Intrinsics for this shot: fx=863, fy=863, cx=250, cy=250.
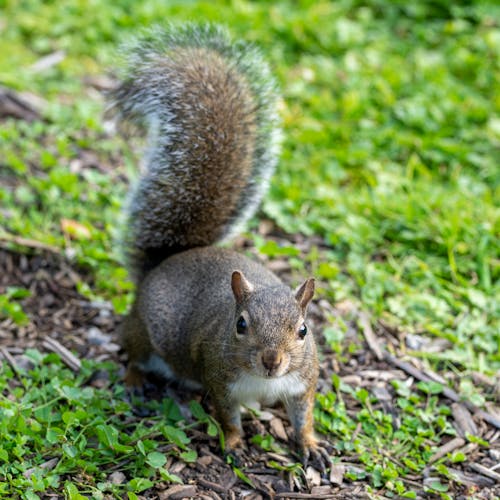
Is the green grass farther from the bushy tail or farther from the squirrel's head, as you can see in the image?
the squirrel's head

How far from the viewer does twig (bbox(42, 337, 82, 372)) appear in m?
3.30

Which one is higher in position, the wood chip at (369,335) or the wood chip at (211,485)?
the wood chip at (369,335)

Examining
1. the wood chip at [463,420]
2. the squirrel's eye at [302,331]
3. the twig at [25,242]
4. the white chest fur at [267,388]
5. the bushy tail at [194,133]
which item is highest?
the bushy tail at [194,133]

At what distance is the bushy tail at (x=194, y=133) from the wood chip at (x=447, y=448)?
1.15 metres

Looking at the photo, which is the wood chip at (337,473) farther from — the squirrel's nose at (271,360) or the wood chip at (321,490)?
the squirrel's nose at (271,360)

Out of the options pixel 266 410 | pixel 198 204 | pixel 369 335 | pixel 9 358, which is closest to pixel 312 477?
pixel 266 410

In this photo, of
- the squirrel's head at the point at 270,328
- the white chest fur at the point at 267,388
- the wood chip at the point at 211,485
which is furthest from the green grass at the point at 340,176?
the squirrel's head at the point at 270,328

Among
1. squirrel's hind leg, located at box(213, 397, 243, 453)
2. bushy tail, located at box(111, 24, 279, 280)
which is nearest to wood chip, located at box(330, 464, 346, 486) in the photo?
squirrel's hind leg, located at box(213, 397, 243, 453)

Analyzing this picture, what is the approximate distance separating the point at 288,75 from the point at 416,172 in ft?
3.68

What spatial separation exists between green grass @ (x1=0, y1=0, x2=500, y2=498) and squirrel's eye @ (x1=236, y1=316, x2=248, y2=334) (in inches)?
18.3

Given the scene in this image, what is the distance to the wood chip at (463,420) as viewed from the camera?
3.11 metres

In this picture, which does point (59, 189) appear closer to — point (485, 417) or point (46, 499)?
point (46, 499)

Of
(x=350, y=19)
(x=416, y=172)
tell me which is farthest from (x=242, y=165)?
(x=350, y=19)

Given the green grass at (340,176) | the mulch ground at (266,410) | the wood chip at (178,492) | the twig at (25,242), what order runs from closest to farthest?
1. the wood chip at (178,492)
2. the mulch ground at (266,410)
3. the green grass at (340,176)
4. the twig at (25,242)
